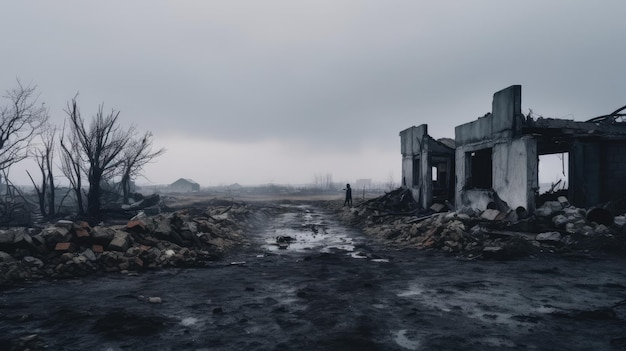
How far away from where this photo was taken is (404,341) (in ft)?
12.9

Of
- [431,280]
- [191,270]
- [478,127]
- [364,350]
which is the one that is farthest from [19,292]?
[478,127]

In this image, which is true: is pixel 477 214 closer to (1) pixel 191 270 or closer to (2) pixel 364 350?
(1) pixel 191 270

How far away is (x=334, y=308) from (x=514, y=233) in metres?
7.49

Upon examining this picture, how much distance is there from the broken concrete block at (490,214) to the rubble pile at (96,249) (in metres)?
8.64

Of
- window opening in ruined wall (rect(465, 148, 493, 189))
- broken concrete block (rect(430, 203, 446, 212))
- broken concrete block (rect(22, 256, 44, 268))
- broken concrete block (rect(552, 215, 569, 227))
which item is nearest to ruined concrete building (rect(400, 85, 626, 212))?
broken concrete block (rect(552, 215, 569, 227))

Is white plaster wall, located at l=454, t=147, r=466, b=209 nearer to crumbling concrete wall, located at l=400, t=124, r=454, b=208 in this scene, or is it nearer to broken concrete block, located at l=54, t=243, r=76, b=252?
crumbling concrete wall, located at l=400, t=124, r=454, b=208

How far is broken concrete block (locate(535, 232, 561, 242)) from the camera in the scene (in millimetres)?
9545

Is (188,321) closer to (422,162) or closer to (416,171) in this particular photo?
(422,162)

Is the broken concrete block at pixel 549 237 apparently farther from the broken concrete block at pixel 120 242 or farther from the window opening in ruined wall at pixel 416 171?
the broken concrete block at pixel 120 242

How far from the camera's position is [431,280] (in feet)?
22.4

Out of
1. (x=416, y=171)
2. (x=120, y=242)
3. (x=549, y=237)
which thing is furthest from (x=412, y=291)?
(x=416, y=171)

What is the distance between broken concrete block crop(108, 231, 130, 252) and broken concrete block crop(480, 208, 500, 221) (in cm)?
1057

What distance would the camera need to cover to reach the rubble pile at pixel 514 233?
29.9 feet

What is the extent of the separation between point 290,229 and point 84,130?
973 cm
